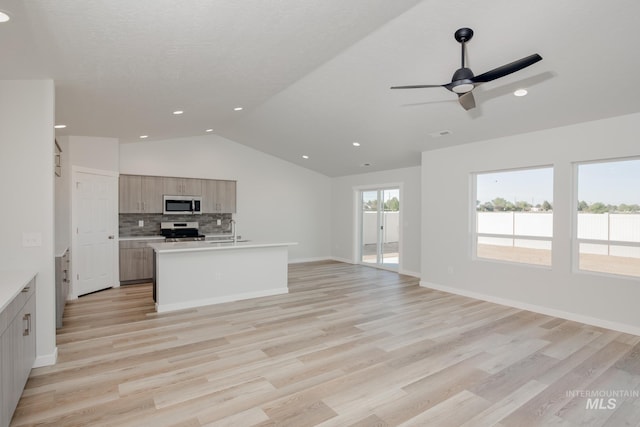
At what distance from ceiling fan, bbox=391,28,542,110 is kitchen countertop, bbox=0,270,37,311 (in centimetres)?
310

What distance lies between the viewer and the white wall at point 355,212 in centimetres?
742

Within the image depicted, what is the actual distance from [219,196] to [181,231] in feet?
3.79

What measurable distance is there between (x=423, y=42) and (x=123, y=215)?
6.42 meters

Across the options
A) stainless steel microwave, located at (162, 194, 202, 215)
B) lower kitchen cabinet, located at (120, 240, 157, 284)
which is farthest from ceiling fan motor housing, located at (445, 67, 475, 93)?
lower kitchen cabinet, located at (120, 240, 157, 284)

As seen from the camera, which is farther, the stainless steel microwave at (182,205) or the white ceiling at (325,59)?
the stainless steel microwave at (182,205)

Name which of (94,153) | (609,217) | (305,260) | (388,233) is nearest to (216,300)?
(94,153)

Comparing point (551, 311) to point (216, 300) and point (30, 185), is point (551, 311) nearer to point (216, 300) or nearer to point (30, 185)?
point (216, 300)

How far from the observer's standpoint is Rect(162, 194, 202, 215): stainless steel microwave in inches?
281

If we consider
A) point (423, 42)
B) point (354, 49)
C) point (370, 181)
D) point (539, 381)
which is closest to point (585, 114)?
point (423, 42)

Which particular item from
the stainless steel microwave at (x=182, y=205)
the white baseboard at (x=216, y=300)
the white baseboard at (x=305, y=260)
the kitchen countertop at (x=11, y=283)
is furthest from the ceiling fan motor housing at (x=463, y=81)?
the white baseboard at (x=305, y=260)

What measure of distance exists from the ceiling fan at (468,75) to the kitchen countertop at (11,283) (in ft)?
10.2

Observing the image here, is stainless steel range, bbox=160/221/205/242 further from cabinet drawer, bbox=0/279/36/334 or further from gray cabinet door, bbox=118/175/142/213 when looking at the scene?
cabinet drawer, bbox=0/279/36/334

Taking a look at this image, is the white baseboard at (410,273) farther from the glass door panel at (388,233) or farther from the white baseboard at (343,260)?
the white baseboard at (343,260)

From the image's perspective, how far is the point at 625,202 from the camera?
4152 mm
